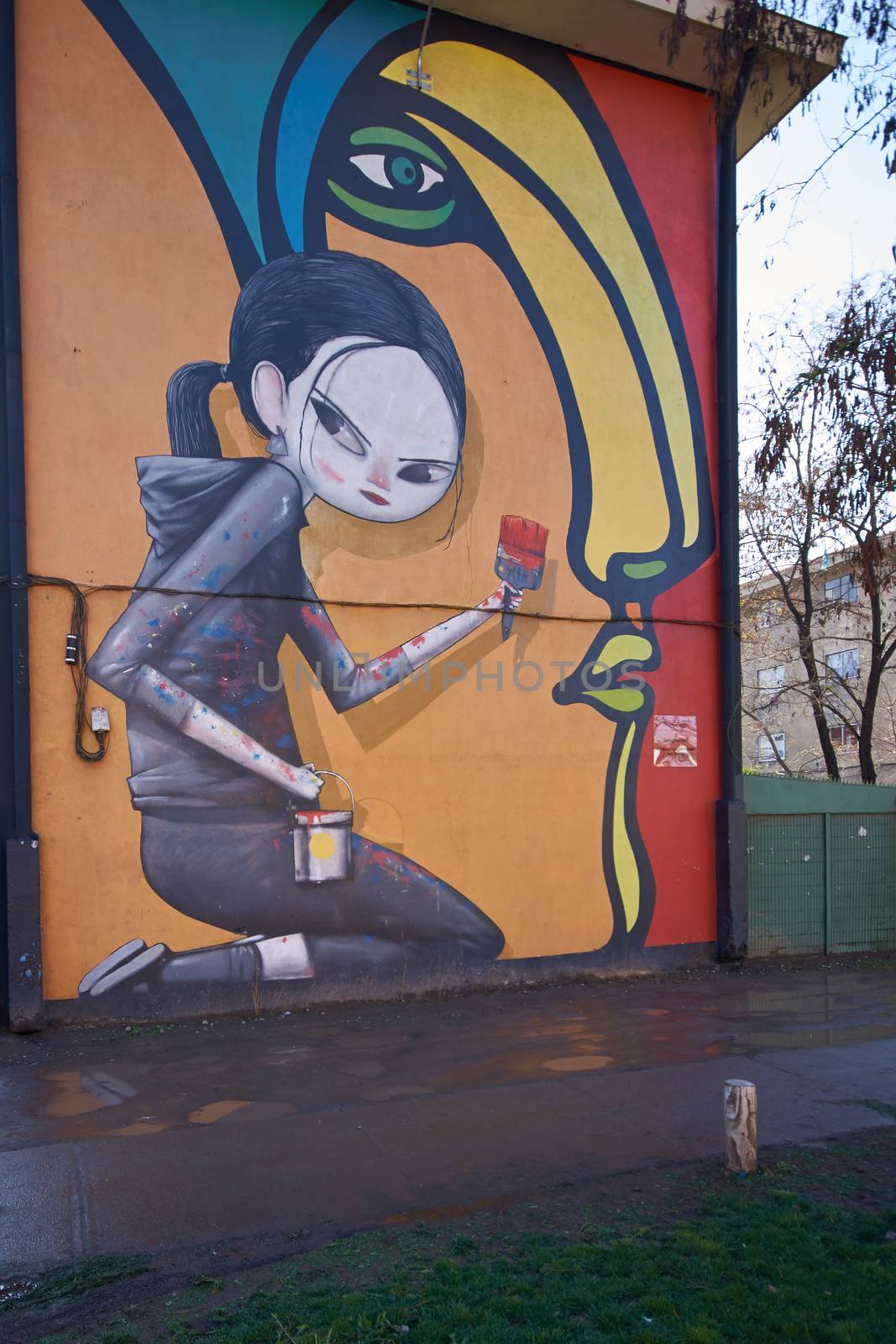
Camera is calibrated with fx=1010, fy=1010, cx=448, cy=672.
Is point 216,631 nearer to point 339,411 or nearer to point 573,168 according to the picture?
point 339,411

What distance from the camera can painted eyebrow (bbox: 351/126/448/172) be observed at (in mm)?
9828

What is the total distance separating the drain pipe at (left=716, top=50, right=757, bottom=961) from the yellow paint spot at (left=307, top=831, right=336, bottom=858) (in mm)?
4481

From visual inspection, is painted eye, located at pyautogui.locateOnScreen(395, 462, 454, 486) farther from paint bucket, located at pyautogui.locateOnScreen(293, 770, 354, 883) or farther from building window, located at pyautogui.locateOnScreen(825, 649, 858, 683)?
building window, located at pyautogui.locateOnScreen(825, 649, 858, 683)

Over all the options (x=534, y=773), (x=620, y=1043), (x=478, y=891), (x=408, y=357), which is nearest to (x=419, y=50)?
(x=408, y=357)

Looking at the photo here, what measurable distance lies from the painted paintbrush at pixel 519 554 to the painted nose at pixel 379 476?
131 centimetres

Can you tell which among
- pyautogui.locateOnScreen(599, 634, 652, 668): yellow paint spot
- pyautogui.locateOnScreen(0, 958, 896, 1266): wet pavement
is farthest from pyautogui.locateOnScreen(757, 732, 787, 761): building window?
pyautogui.locateOnScreen(0, 958, 896, 1266): wet pavement

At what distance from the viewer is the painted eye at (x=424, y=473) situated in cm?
990

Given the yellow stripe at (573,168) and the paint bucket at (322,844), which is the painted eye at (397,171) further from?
the paint bucket at (322,844)

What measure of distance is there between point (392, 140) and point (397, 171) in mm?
296

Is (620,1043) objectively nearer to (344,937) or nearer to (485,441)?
(344,937)

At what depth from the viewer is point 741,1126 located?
516 cm

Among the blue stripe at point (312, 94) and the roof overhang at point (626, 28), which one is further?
the roof overhang at point (626, 28)

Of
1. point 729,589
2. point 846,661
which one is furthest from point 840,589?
point 846,661

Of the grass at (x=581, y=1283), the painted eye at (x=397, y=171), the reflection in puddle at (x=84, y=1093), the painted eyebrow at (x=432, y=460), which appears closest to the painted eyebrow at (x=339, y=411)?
the painted eyebrow at (x=432, y=460)
